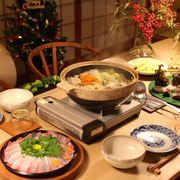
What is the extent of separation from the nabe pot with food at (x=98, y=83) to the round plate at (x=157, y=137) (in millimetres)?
194

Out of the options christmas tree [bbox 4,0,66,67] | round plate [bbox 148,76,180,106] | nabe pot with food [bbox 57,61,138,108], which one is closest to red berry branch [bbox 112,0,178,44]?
round plate [bbox 148,76,180,106]

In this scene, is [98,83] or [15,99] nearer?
[98,83]

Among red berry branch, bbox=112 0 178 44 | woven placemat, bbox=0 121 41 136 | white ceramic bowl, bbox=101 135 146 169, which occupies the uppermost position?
red berry branch, bbox=112 0 178 44

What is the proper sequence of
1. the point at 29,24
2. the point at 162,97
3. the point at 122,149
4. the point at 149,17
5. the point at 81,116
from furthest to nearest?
1. the point at 29,24
2. the point at 149,17
3. the point at 162,97
4. the point at 81,116
5. the point at 122,149

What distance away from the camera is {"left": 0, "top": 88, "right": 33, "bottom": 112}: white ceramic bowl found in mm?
1682

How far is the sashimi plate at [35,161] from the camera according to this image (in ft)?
3.84

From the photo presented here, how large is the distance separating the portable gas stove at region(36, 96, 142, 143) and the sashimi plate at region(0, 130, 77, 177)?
11 cm

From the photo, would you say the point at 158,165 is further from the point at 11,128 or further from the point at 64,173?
the point at 11,128

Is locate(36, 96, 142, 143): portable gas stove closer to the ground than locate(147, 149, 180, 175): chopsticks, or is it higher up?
higher up

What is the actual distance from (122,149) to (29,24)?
2587 millimetres

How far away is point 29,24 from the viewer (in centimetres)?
352

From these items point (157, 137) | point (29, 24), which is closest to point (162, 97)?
point (157, 137)

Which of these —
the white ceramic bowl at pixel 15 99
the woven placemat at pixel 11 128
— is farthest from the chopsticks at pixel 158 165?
the white ceramic bowl at pixel 15 99

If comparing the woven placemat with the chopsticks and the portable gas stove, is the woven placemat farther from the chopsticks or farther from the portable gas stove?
the chopsticks
